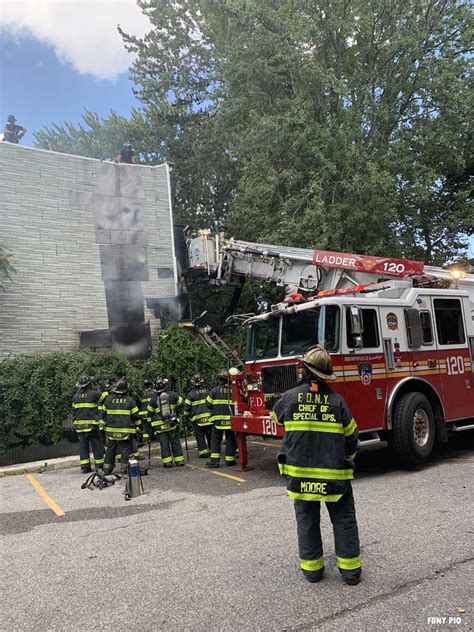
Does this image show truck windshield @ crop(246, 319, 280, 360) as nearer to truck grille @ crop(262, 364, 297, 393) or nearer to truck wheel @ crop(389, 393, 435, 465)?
truck grille @ crop(262, 364, 297, 393)

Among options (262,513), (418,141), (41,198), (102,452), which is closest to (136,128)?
(41,198)

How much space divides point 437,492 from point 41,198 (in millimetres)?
10876

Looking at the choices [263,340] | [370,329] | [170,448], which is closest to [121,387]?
[170,448]

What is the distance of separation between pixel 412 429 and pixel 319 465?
13.3ft

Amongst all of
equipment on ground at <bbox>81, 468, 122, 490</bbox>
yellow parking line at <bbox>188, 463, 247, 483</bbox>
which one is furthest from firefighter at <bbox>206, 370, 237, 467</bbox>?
equipment on ground at <bbox>81, 468, 122, 490</bbox>

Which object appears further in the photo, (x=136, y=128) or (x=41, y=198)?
(x=136, y=128)

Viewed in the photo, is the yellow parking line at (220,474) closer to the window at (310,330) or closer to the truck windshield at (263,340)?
the truck windshield at (263,340)

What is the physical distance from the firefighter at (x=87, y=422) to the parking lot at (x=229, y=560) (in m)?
1.54

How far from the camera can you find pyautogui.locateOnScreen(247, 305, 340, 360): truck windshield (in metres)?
6.98

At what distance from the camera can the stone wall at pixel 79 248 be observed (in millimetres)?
12156

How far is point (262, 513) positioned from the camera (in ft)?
18.4

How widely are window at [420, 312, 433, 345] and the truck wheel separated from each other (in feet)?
2.80

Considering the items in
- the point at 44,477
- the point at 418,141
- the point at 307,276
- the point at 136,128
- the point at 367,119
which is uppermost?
the point at 136,128

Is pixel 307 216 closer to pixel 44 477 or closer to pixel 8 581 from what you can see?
pixel 44 477
